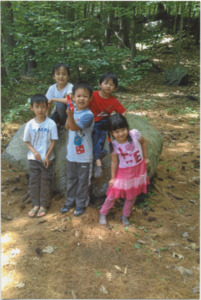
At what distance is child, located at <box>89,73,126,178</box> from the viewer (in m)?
3.06

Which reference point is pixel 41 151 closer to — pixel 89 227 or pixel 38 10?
pixel 89 227

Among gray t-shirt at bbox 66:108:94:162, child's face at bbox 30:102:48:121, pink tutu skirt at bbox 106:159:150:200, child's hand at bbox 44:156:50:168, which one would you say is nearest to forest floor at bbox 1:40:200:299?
pink tutu skirt at bbox 106:159:150:200

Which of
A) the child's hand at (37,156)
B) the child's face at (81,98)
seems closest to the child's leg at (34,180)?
the child's hand at (37,156)

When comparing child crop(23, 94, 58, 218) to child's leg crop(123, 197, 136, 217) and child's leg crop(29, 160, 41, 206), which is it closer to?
child's leg crop(29, 160, 41, 206)

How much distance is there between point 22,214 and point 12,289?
1287mm

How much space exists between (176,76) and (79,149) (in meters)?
9.80

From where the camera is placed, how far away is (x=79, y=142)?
10.4 ft

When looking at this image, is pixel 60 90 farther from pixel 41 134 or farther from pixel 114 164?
pixel 114 164

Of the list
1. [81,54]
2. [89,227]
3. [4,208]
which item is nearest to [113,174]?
[89,227]

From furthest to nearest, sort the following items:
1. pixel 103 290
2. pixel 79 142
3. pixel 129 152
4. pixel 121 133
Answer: pixel 79 142, pixel 129 152, pixel 121 133, pixel 103 290

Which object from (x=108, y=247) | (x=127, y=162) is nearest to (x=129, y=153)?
(x=127, y=162)

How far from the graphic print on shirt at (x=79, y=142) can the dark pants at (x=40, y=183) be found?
611 millimetres

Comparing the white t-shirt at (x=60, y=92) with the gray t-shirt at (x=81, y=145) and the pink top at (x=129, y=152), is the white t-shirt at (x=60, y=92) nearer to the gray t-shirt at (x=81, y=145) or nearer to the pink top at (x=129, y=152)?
the gray t-shirt at (x=81, y=145)

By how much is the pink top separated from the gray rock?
9487mm
